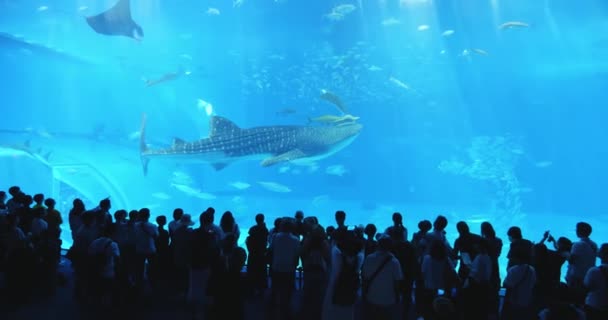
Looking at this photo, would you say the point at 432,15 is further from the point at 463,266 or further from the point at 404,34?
the point at 463,266

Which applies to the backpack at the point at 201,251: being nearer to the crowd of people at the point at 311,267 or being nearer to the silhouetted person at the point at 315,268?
the crowd of people at the point at 311,267

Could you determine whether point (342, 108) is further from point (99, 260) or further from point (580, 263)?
point (99, 260)

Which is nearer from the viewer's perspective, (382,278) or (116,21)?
(382,278)

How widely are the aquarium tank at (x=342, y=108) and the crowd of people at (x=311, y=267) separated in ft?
12.8

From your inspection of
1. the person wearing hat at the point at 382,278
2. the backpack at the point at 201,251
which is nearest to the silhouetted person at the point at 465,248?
the person wearing hat at the point at 382,278

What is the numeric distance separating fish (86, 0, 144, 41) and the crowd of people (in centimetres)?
535

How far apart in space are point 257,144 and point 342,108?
212 inches

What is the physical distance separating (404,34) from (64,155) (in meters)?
19.0

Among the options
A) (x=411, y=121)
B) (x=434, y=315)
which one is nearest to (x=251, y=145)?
(x=434, y=315)

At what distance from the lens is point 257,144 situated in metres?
8.74

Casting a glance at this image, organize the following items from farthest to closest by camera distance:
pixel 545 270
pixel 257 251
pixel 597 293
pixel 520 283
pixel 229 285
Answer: pixel 257 251 < pixel 545 270 < pixel 520 283 < pixel 597 293 < pixel 229 285

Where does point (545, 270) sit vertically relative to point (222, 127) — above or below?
below

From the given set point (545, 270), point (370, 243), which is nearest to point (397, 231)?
point (370, 243)

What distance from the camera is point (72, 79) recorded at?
4953 centimetres
